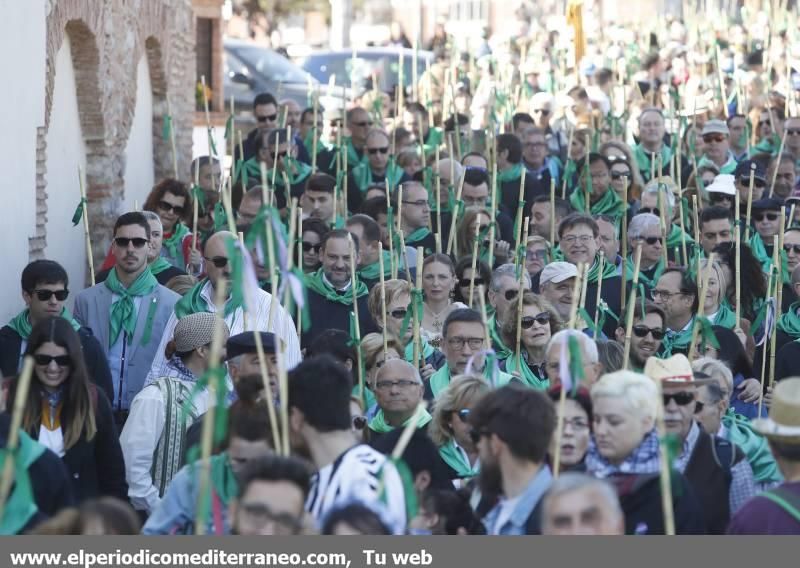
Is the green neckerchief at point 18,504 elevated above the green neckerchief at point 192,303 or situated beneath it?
situated beneath

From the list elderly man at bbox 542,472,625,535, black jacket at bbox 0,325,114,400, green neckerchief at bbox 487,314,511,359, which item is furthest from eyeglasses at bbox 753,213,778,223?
elderly man at bbox 542,472,625,535

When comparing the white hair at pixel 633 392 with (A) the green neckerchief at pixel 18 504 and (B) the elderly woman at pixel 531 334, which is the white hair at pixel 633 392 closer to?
(A) the green neckerchief at pixel 18 504

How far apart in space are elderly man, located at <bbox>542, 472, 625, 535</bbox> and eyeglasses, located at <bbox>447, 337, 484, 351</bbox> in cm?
273

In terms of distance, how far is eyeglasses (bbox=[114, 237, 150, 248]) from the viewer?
8.67m

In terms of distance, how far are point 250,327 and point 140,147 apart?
6.39 metres

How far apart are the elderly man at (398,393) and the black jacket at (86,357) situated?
117 centimetres

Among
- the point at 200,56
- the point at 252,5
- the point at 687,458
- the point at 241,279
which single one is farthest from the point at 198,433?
the point at 252,5

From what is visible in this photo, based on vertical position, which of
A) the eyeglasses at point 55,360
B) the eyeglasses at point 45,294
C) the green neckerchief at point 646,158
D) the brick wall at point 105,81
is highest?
the brick wall at point 105,81

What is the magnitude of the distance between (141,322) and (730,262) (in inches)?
117

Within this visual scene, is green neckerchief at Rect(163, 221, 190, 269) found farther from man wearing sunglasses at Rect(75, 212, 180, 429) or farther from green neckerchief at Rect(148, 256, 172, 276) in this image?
man wearing sunglasses at Rect(75, 212, 180, 429)

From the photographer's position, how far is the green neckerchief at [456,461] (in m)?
6.55

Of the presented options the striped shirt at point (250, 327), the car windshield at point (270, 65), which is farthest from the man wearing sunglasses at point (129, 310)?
the car windshield at point (270, 65)

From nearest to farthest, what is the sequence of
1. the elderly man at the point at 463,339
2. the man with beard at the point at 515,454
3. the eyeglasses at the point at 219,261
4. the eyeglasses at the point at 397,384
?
the man with beard at the point at 515,454 → the eyeglasses at the point at 397,384 → the elderly man at the point at 463,339 → the eyeglasses at the point at 219,261

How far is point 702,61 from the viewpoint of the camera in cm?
1955
